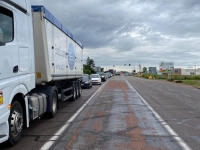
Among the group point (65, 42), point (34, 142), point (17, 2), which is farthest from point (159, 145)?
point (65, 42)

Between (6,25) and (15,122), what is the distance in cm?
221

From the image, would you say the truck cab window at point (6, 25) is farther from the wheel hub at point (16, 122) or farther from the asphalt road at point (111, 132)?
the asphalt road at point (111, 132)

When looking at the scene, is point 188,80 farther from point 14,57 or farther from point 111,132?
point 14,57

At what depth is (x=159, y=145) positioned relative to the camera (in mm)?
6250

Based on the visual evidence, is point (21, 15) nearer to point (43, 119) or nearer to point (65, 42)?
point (43, 119)

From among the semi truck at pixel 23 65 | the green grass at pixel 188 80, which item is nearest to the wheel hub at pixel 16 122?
the semi truck at pixel 23 65

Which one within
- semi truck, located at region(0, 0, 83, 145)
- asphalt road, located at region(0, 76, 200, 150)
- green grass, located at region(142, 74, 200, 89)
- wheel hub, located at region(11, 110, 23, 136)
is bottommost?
green grass, located at region(142, 74, 200, 89)

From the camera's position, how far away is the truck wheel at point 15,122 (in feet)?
19.5

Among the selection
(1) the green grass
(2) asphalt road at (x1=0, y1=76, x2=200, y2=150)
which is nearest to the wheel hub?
(2) asphalt road at (x1=0, y1=76, x2=200, y2=150)

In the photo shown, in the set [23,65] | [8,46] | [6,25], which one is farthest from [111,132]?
[6,25]

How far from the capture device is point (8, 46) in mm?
5691

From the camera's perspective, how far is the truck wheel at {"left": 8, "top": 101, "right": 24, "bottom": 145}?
19.5 feet

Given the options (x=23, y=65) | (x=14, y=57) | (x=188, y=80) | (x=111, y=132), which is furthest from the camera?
(x=188, y=80)

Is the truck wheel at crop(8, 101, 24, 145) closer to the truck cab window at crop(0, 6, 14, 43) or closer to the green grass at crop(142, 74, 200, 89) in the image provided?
the truck cab window at crop(0, 6, 14, 43)
